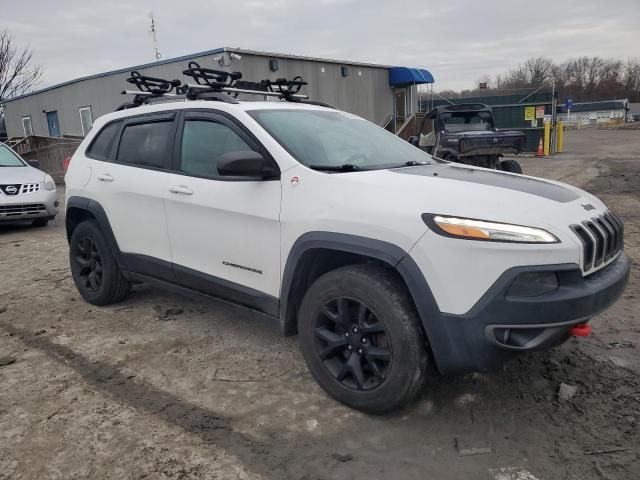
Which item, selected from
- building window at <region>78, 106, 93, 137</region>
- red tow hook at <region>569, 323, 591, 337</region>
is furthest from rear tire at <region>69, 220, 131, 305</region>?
building window at <region>78, 106, 93, 137</region>

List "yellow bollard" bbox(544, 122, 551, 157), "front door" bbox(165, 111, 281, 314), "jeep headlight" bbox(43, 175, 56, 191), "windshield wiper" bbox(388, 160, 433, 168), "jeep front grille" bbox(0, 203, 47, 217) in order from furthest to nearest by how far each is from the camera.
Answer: "yellow bollard" bbox(544, 122, 551, 157) → "jeep headlight" bbox(43, 175, 56, 191) → "jeep front grille" bbox(0, 203, 47, 217) → "windshield wiper" bbox(388, 160, 433, 168) → "front door" bbox(165, 111, 281, 314)

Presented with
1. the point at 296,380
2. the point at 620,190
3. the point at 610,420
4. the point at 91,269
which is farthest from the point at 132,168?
the point at 620,190

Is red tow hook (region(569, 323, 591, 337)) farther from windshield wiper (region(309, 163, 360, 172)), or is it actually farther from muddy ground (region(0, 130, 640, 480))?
windshield wiper (region(309, 163, 360, 172))

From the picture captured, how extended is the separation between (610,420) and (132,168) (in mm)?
3707

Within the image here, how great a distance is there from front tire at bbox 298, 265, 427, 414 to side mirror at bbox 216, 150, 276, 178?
0.76m

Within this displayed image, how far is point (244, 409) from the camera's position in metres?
3.01

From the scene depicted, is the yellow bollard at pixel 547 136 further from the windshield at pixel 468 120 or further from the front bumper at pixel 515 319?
the front bumper at pixel 515 319

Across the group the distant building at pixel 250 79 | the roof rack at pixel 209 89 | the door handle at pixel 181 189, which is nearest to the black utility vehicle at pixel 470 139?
the distant building at pixel 250 79

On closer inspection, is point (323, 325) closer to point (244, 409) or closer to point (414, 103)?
point (244, 409)

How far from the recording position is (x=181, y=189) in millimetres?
3678

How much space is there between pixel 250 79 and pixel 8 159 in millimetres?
7538

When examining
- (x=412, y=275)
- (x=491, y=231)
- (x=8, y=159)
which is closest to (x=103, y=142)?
(x=412, y=275)

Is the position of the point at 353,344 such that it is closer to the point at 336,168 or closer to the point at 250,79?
the point at 336,168

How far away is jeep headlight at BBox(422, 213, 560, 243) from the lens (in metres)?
2.37
